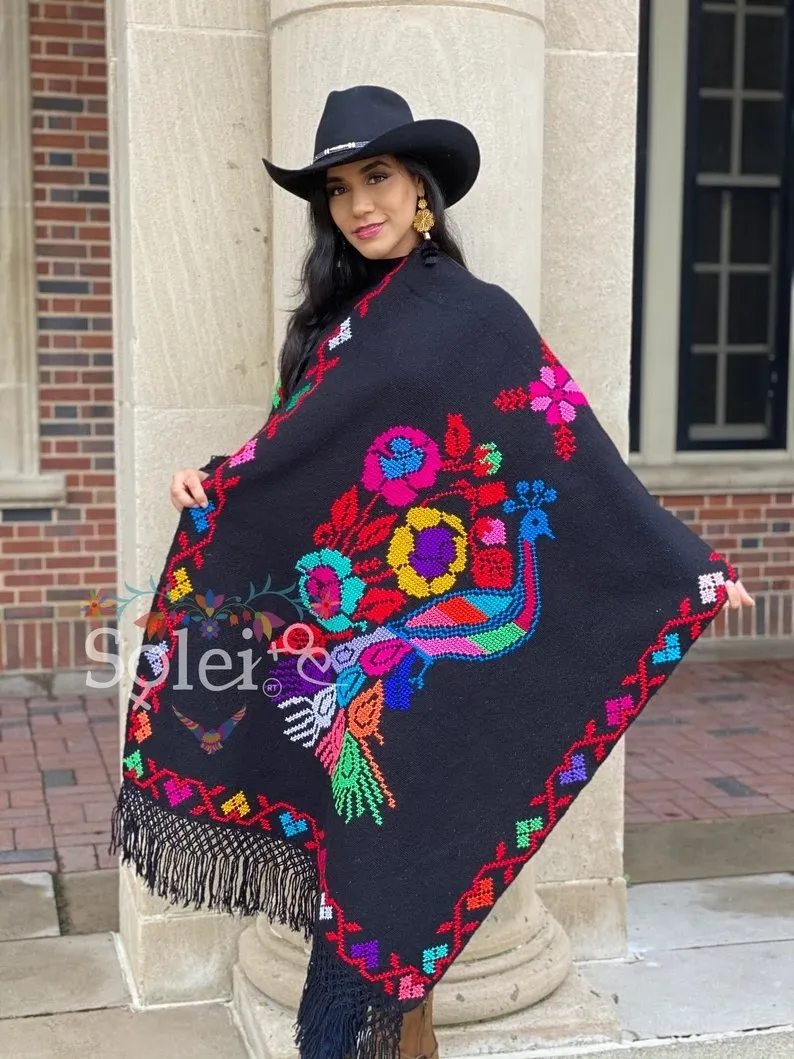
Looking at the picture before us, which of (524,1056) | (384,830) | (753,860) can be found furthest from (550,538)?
(753,860)

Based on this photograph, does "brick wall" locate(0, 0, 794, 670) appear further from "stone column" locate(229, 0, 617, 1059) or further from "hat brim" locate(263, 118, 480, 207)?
"hat brim" locate(263, 118, 480, 207)

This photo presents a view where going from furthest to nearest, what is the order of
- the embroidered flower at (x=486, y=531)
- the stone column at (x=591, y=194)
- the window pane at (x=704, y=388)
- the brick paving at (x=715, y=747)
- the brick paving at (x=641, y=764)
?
the window pane at (x=704, y=388), the brick paving at (x=715, y=747), the brick paving at (x=641, y=764), the stone column at (x=591, y=194), the embroidered flower at (x=486, y=531)

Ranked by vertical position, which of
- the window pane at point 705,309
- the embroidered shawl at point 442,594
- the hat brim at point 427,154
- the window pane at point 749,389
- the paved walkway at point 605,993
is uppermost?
the window pane at point 705,309

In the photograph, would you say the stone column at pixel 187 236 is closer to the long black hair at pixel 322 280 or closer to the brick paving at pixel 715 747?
the long black hair at pixel 322 280

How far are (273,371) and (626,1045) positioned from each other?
5.64 ft

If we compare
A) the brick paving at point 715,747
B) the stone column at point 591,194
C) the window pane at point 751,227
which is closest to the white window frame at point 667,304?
the window pane at point 751,227

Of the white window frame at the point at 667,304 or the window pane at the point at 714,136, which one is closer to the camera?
the white window frame at the point at 667,304

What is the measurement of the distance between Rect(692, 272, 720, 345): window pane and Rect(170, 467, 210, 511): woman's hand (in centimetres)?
533

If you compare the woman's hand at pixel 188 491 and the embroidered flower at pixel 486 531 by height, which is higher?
the woman's hand at pixel 188 491

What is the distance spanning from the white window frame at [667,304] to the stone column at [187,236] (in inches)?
170

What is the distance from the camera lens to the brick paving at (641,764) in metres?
4.56

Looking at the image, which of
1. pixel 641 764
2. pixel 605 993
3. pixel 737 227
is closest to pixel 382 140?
pixel 605 993

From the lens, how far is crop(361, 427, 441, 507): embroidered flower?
249 cm

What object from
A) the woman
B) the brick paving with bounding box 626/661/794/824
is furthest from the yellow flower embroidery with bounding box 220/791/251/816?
the brick paving with bounding box 626/661/794/824
